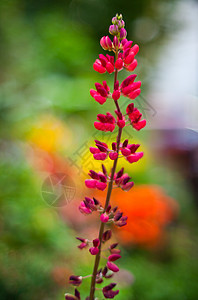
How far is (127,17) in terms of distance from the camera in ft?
22.6

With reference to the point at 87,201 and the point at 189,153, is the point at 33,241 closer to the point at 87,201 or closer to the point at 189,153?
the point at 87,201

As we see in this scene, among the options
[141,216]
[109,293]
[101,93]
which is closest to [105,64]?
[101,93]

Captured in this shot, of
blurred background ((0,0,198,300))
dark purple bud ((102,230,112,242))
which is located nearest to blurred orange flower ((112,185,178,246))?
blurred background ((0,0,198,300))

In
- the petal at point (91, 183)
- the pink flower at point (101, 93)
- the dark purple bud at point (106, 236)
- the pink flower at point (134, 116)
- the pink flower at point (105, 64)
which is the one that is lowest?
the dark purple bud at point (106, 236)

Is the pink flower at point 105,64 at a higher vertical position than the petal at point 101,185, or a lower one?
higher

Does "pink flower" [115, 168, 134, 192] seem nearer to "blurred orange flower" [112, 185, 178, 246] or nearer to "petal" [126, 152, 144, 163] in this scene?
"petal" [126, 152, 144, 163]

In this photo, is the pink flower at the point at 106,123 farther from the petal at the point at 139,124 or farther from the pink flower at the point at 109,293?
the pink flower at the point at 109,293

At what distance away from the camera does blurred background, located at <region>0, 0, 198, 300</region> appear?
1.25 m

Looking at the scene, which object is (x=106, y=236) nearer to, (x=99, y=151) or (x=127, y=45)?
(x=99, y=151)

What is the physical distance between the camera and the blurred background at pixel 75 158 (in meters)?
1.25

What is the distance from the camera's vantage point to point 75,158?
2.05 feet

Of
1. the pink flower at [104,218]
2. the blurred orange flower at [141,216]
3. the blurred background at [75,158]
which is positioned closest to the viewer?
the pink flower at [104,218]

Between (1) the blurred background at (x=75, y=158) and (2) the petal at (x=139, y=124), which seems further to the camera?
(1) the blurred background at (x=75, y=158)

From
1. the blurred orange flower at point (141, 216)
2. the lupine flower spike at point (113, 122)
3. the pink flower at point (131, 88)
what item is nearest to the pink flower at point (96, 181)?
the lupine flower spike at point (113, 122)
